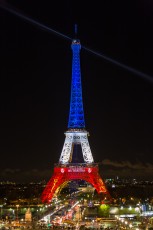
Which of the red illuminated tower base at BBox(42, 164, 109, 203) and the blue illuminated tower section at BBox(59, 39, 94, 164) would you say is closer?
the red illuminated tower base at BBox(42, 164, 109, 203)

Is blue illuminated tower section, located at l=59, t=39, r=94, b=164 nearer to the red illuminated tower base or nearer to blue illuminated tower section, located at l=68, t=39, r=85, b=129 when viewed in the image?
blue illuminated tower section, located at l=68, t=39, r=85, b=129

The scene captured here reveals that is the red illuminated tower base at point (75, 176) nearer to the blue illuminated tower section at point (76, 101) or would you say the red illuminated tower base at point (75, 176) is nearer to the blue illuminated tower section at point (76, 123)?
the blue illuminated tower section at point (76, 123)

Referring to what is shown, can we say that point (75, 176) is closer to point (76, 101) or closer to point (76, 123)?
point (76, 123)

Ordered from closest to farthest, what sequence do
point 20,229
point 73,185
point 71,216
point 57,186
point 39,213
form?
point 20,229 → point 71,216 → point 39,213 → point 57,186 → point 73,185

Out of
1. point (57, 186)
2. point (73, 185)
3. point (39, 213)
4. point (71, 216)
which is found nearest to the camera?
point (71, 216)

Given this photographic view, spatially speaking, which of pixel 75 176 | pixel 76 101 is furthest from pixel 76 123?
pixel 75 176

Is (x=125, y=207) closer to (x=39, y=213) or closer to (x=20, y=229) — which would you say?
(x=39, y=213)

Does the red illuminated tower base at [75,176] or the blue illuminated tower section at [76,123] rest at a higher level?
the blue illuminated tower section at [76,123]

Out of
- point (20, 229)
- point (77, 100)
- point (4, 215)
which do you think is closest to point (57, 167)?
point (77, 100)
